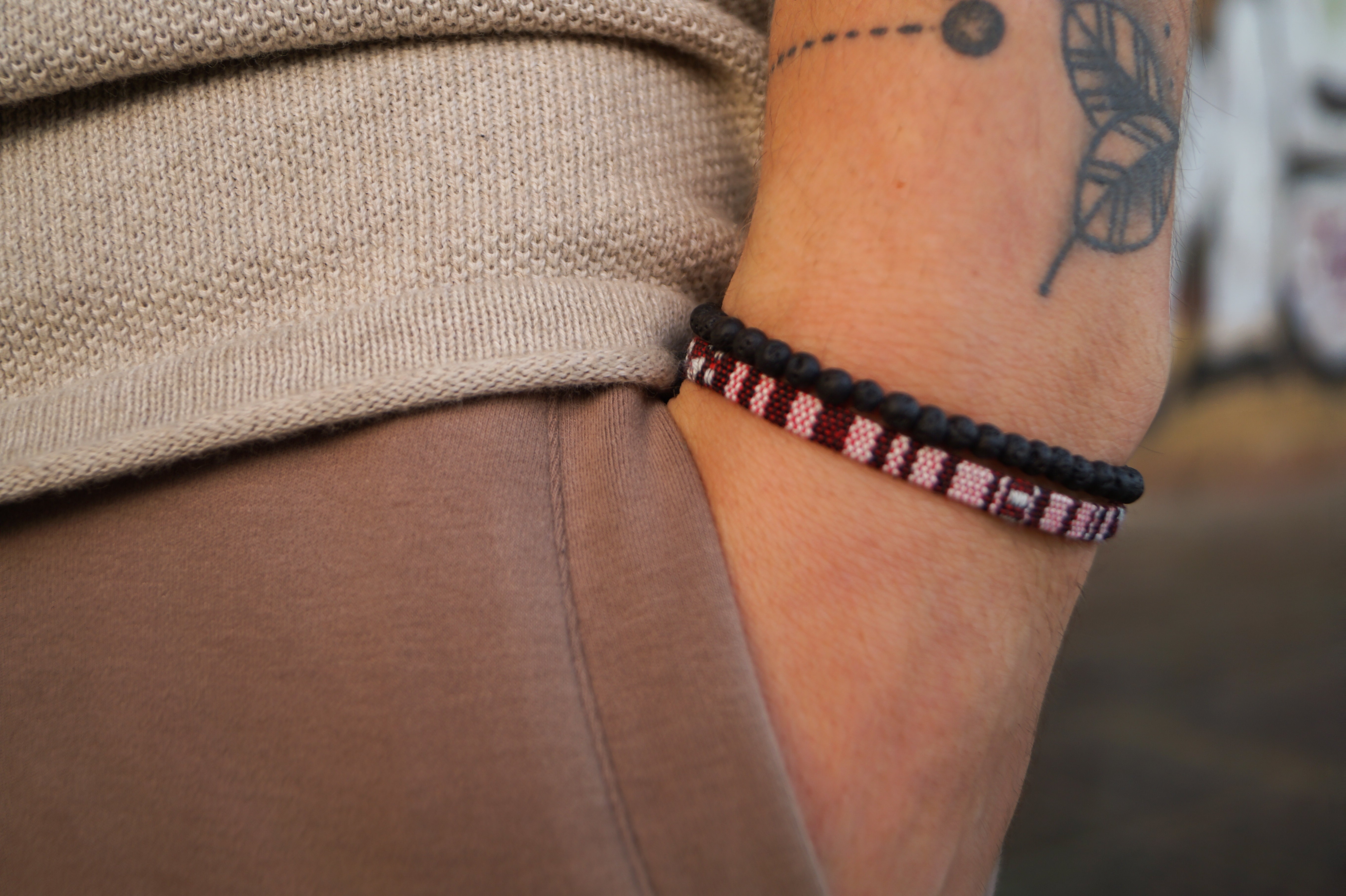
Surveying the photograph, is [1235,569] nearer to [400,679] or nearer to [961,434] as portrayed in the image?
[961,434]

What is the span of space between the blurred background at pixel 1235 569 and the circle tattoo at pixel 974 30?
1.27 ft

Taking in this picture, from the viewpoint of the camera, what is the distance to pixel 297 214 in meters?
0.63

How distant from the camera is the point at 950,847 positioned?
1.83 ft

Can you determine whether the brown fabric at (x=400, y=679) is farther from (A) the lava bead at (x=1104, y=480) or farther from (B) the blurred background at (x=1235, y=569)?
(B) the blurred background at (x=1235, y=569)

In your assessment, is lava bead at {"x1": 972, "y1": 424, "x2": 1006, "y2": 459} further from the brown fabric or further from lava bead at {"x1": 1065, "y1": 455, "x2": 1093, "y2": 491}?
the brown fabric

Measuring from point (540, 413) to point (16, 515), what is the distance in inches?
16.7

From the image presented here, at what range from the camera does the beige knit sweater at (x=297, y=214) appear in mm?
596

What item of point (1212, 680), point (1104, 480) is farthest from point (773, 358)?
point (1212, 680)

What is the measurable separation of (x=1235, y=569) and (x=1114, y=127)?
396cm

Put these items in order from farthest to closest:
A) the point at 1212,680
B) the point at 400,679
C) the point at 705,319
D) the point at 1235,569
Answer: the point at 1235,569
the point at 1212,680
the point at 705,319
the point at 400,679

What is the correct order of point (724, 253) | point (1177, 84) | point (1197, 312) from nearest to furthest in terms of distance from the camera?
1. point (1177, 84)
2. point (724, 253)
3. point (1197, 312)

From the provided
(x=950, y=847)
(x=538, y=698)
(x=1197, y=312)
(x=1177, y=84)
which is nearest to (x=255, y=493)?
(x=538, y=698)

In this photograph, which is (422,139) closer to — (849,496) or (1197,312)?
(849,496)

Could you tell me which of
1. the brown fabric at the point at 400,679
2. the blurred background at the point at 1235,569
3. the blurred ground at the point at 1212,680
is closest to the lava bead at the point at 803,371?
the brown fabric at the point at 400,679
